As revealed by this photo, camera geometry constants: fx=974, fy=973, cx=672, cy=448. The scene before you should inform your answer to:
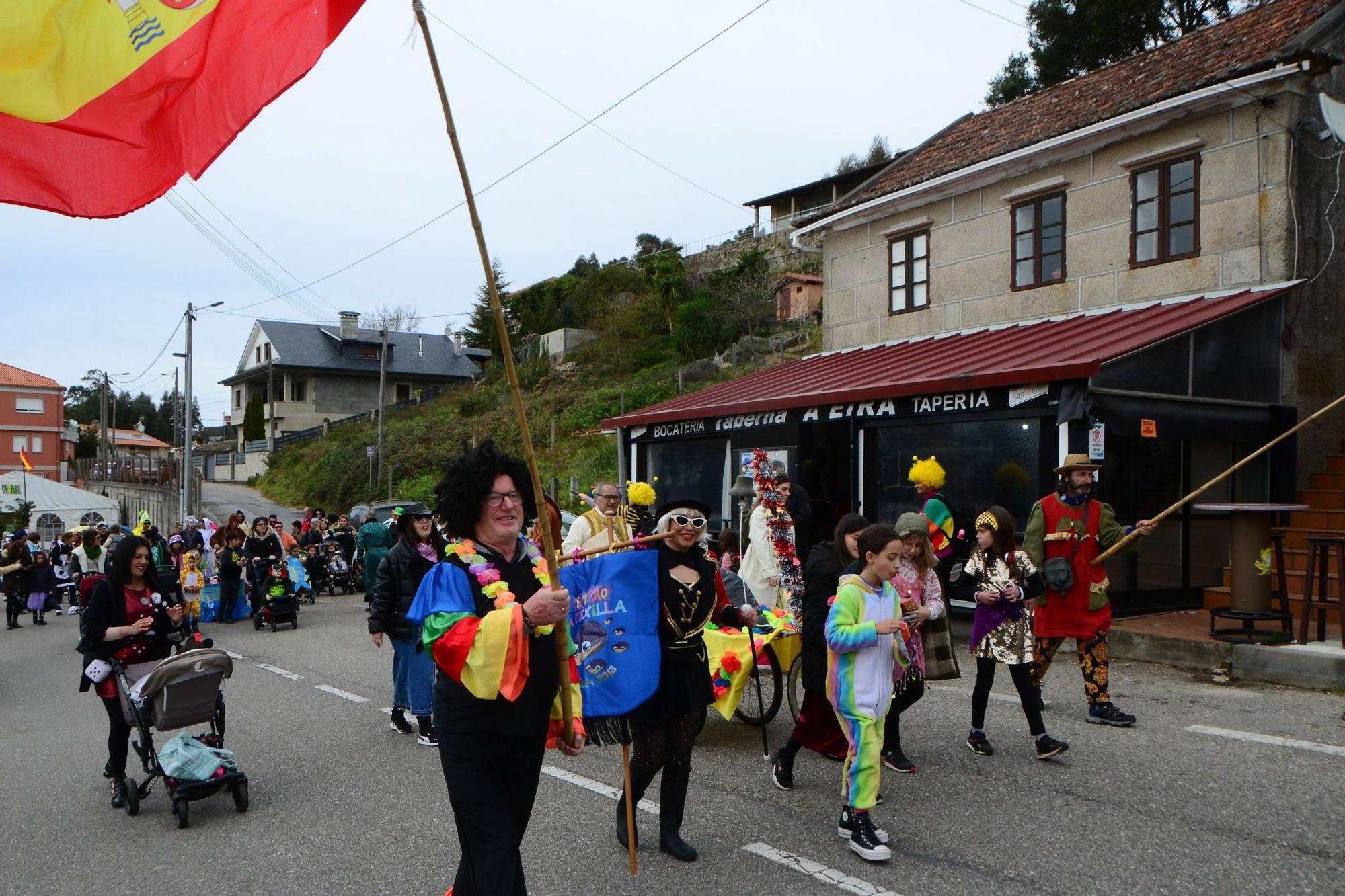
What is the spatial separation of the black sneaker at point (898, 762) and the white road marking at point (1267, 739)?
2291mm

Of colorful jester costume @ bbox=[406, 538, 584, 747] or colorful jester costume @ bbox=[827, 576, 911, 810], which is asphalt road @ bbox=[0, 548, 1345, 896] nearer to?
colorful jester costume @ bbox=[827, 576, 911, 810]

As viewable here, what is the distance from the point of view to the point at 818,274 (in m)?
41.7

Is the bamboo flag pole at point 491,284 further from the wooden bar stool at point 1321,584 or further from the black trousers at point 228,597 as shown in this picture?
the black trousers at point 228,597

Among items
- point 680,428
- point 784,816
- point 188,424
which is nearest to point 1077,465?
point 784,816

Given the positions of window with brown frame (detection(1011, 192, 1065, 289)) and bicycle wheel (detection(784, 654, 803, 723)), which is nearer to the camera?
bicycle wheel (detection(784, 654, 803, 723))

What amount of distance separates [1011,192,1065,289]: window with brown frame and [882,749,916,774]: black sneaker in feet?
33.5

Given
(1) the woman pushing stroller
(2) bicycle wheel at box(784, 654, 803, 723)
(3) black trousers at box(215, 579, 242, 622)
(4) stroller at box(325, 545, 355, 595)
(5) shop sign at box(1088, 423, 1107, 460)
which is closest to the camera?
(1) the woman pushing stroller

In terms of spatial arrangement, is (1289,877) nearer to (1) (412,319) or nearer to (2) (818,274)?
(2) (818,274)

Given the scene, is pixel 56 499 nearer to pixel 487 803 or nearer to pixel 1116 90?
pixel 1116 90

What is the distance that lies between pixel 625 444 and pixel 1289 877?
48.7 ft

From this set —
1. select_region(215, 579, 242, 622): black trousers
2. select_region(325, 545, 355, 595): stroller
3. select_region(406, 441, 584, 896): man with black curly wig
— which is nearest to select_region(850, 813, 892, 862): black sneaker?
select_region(406, 441, 584, 896): man with black curly wig

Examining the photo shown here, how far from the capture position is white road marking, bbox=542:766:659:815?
5488mm

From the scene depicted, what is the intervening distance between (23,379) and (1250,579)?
82986 millimetres

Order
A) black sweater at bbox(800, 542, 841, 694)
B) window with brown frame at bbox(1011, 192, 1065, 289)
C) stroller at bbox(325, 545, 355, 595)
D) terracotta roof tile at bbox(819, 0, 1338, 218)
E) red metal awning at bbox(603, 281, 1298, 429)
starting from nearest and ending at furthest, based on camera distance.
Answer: black sweater at bbox(800, 542, 841, 694) → red metal awning at bbox(603, 281, 1298, 429) → terracotta roof tile at bbox(819, 0, 1338, 218) → window with brown frame at bbox(1011, 192, 1065, 289) → stroller at bbox(325, 545, 355, 595)
